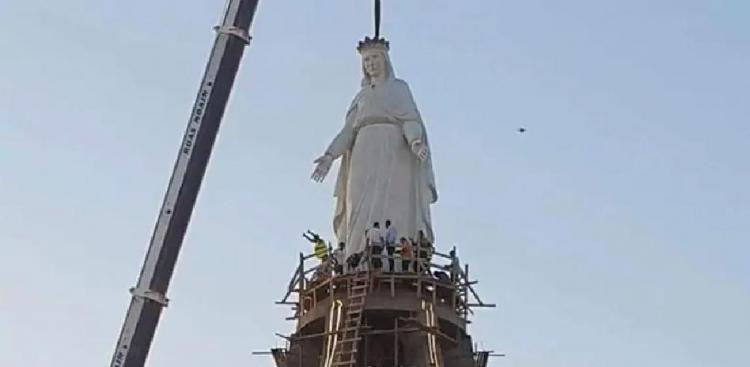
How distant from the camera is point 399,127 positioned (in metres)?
53.0

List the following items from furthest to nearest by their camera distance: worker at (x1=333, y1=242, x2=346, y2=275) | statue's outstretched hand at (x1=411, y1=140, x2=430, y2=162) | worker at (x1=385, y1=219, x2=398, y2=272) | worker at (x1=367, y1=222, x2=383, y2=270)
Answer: statue's outstretched hand at (x1=411, y1=140, x2=430, y2=162), worker at (x1=333, y1=242, x2=346, y2=275), worker at (x1=385, y1=219, x2=398, y2=272), worker at (x1=367, y1=222, x2=383, y2=270)

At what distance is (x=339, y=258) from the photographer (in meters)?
51.7

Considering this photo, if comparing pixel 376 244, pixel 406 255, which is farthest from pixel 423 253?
pixel 376 244

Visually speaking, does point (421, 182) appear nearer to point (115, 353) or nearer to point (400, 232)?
point (400, 232)

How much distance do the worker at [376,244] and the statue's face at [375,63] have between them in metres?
4.55

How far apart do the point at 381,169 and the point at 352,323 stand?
4.68 meters

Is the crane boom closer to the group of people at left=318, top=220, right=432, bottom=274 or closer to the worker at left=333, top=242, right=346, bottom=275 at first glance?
the worker at left=333, top=242, right=346, bottom=275

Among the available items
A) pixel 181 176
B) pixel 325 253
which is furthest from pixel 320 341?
pixel 181 176

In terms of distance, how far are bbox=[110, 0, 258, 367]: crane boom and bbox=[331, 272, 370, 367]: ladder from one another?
4.49 meters

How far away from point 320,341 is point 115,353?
6.37 m

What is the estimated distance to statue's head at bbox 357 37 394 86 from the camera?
54000mm

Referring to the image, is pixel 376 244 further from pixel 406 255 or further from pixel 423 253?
pixel 423 253

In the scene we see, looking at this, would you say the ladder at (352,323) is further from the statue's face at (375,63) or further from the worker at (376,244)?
the statue's face at (375,63)

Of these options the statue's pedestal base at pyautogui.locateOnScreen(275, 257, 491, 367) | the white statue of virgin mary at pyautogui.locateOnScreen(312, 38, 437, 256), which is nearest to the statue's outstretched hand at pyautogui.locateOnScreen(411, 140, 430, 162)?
the white statue of virgin mary at pyautogui.locateOnScreen(312, 38, 437, 256)
